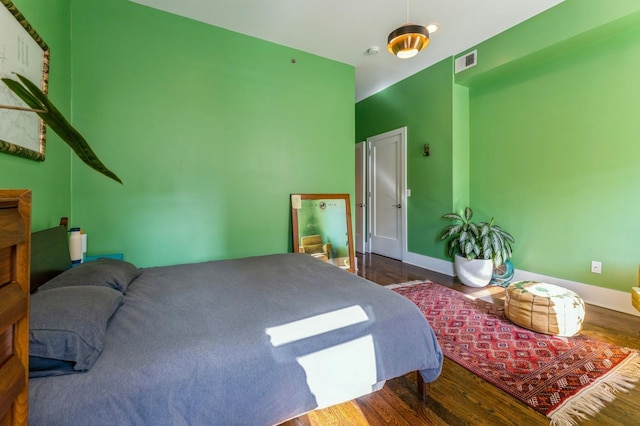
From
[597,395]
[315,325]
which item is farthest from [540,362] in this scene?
[315,325]

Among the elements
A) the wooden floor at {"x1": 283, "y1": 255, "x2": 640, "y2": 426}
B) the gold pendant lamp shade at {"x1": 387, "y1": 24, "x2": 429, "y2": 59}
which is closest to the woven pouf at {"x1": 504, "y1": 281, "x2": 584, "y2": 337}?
the wooden floor at {"x1": 283, "y1": 255, "x2": 640, "y2": 426}

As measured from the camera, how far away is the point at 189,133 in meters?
2.72

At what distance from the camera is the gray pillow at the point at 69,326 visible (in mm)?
861

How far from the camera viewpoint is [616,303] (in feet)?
8.48

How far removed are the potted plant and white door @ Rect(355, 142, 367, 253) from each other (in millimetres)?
2037

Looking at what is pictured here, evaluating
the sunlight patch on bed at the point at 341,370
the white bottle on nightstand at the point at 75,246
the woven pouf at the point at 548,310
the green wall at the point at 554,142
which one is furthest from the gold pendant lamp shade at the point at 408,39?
the white bottle on nightstand at the point at 75,246

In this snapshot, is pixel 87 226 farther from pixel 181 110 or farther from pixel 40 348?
pixel 40 348

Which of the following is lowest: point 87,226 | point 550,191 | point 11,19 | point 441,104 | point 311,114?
point 87,226

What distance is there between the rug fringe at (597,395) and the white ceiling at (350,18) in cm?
306

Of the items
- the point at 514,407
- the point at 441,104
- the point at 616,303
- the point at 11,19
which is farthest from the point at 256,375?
the point at 441,104

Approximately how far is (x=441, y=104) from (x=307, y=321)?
3.63 m

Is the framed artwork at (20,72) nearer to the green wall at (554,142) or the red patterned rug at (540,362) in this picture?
the red patterned rug at (540,362)

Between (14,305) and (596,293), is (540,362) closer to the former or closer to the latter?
(596,293)

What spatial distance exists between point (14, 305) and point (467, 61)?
4287 millimetres
